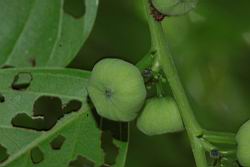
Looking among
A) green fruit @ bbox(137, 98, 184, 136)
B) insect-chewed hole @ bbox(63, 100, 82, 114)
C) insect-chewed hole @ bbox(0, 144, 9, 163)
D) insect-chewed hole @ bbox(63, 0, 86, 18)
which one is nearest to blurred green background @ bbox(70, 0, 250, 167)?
insect-chewed hole @ bbox(63, 0, 86, 18)

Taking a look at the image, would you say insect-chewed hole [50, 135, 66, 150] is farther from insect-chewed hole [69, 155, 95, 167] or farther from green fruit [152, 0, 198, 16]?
green fruit [152, 0, 198, 16]

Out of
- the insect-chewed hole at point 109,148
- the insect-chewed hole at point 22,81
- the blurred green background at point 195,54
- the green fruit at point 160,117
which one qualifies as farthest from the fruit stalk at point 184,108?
the blurred green background at point 195,54

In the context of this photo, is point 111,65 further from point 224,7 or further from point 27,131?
point 224,7

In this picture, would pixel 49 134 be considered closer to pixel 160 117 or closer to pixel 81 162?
pixel 81 162

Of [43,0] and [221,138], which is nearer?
[221,138]

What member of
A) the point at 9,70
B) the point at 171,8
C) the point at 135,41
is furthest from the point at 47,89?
the point at 135,41

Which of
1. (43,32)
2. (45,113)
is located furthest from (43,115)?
(43,32)

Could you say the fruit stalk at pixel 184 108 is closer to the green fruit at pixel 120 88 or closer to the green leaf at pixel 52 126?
the green fruit at pixel 120 88
